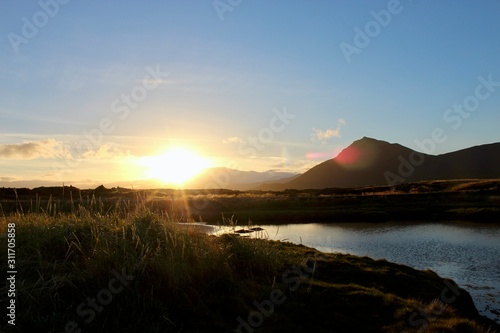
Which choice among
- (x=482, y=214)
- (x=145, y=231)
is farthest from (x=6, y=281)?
(x=482, y=214)

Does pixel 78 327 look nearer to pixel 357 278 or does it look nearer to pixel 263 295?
pixel 263 295

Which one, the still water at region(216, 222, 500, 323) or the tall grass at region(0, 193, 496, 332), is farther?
the still water at region(216, 222, 500, 323)

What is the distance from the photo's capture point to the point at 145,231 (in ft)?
42.5

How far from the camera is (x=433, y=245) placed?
101 feet

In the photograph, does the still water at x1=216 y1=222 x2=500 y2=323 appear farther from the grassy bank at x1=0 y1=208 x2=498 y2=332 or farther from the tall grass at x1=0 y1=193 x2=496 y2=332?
the tall grass at x1=0 y1=193 x2=496 y2=332

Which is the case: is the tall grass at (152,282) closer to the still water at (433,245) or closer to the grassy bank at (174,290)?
the grassy bank at (174,290)

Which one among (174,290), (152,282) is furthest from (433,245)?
(152,282)

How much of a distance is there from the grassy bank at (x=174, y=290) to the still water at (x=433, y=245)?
4523 mm

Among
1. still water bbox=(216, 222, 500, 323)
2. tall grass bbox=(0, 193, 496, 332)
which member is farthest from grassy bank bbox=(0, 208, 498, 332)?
still water bbox=(216, 222, 500, 323)

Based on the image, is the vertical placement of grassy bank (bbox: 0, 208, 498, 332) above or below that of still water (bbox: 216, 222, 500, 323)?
above

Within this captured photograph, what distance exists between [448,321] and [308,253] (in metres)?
10.1

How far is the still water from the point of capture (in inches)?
786

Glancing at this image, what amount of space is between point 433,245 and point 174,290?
2579cm

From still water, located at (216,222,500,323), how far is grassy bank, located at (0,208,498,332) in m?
4.52
